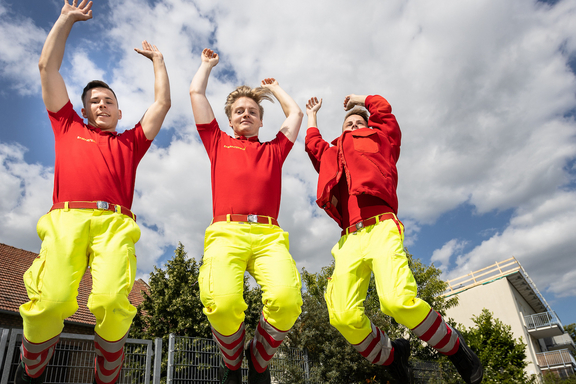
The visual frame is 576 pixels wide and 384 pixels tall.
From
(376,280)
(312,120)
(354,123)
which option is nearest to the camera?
(376,280)

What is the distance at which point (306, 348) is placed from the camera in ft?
29.3

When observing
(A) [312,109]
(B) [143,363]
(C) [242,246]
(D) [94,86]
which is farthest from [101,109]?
(B) [143,363]

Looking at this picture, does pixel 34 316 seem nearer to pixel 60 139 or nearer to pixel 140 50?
pixel 60 139

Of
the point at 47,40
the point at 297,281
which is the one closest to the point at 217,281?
the point at 297,281

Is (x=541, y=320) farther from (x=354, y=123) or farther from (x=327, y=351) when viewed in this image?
(x=354, y=123)

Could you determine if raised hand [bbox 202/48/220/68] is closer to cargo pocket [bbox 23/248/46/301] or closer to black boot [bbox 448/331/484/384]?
cargo pocket [bbox 23/248/46/301]

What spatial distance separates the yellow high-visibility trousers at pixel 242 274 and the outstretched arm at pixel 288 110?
1362 millimetres

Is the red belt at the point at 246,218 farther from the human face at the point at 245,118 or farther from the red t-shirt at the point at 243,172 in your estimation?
the human face at the point at 245,118

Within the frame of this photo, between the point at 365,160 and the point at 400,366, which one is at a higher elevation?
the point at 365,160

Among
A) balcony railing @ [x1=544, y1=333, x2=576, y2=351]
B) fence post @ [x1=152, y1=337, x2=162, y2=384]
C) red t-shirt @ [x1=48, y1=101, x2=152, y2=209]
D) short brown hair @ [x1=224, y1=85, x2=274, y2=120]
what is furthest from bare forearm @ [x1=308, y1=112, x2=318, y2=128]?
balcony railing @ [x1=544, y1=333, x2=576, y2=351]

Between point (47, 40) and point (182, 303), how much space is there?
1146 cm

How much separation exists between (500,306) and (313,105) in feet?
95.6

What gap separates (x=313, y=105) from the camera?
5.15 meters

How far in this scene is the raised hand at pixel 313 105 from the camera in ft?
16.6
